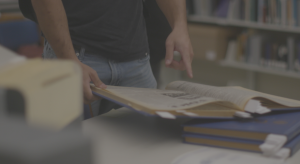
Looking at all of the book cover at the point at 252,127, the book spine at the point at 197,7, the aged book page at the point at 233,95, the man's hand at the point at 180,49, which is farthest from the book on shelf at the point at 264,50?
the book cover at the point at 252,127

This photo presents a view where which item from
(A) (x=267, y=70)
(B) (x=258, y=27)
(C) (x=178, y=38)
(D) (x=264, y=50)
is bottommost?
(A) (x=267, y=70)

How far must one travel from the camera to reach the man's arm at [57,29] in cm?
79

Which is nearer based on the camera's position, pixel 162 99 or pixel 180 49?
pixel 162 99

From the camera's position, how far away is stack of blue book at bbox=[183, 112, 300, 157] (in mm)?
562

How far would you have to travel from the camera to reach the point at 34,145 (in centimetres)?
29

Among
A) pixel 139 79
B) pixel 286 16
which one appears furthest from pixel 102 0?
pixel 286 16

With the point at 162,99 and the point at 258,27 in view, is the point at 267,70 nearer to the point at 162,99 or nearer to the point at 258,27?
the point at 258,27

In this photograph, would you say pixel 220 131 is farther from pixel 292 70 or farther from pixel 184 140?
pixel 292 70

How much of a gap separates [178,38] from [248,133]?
0.49 metres

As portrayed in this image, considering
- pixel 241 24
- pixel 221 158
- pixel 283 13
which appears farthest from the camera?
pixel 241 24

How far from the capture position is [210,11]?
3049 mm

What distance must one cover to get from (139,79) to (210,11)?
84.7 inches

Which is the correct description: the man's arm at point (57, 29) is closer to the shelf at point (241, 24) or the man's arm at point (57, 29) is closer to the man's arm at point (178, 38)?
the man's arm at point (178, 38)

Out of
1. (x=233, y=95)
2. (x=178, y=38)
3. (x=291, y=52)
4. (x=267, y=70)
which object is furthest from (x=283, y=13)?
(x=233, y=95)
